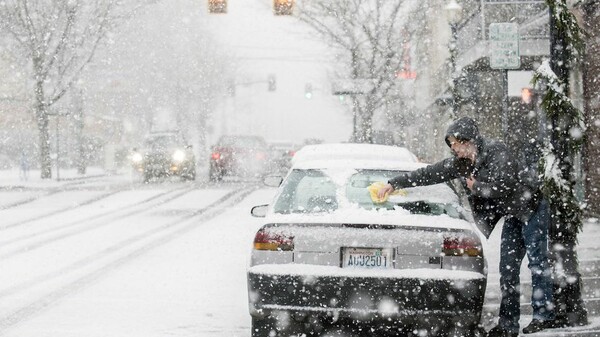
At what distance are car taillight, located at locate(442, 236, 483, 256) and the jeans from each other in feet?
2.51

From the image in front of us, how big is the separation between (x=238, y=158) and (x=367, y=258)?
23.4 m

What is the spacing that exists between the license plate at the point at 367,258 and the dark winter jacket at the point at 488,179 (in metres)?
0.64

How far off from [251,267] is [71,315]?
227 centimetres

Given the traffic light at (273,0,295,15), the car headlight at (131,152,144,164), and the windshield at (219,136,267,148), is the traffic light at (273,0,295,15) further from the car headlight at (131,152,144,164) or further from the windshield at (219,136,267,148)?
the car headlight at (131,152,144,164)

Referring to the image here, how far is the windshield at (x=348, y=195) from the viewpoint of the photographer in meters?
5.46

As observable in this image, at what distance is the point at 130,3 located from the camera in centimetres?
4497

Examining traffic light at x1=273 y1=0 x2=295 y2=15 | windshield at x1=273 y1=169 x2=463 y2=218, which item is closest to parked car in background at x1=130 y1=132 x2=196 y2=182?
traffic light at x1=273 y1=0 x2=295 y2=15

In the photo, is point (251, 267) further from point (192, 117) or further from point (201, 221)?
point (192, 117)

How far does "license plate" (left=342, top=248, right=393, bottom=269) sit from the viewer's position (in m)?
5.07

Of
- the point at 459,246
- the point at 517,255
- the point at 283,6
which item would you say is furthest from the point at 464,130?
the point at 283,6

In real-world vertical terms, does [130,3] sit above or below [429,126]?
above

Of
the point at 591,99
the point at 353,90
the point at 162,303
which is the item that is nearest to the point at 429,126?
the point at 353,90

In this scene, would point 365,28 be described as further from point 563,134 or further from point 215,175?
point 563,134

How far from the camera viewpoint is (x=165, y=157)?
2717 cm
